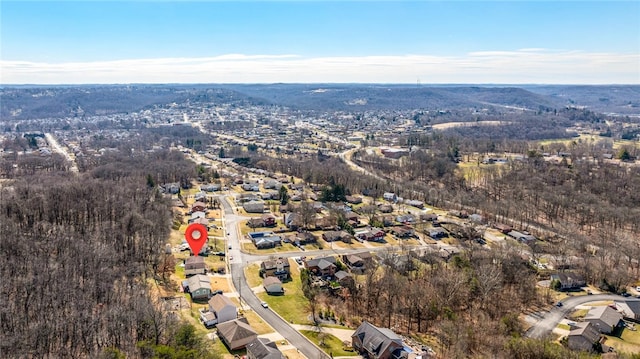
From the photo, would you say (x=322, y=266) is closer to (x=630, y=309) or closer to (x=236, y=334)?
(x=236, y=334)

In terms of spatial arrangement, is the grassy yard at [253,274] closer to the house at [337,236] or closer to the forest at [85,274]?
the forest at [85,274]

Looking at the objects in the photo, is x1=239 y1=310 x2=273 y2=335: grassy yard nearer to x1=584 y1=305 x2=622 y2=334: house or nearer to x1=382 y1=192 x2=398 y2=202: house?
x1=584 y1=305 x2=622 y2=334: house

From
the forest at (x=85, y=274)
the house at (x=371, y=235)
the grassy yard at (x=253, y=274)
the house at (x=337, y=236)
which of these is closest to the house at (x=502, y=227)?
the house at (x=371, y=235)

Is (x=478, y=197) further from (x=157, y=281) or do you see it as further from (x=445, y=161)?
(x=157, y=281)

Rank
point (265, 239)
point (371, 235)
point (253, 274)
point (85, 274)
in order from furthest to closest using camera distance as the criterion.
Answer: point (371, 235) < point (265, 239) < point (253, 274) < point (85, 274)

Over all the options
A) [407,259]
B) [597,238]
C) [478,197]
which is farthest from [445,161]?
[407,259]

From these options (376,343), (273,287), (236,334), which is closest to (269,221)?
(273,287)

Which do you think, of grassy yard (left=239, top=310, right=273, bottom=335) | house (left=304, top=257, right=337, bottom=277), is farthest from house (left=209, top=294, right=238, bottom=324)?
house (left=304, top=257, right=337, bottom=277)
